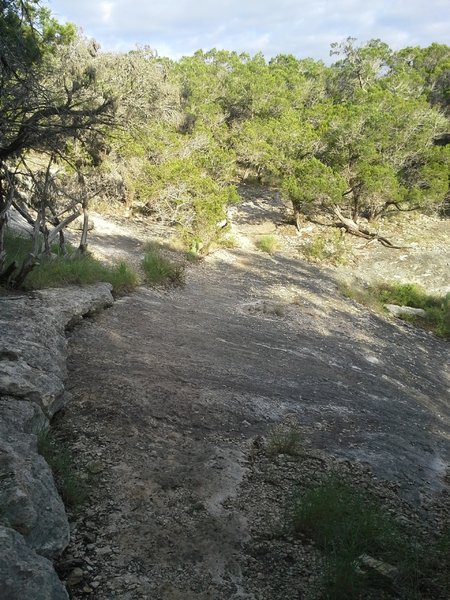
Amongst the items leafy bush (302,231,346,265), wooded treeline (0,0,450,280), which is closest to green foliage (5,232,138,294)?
wooded treeline (0,0,450,280)

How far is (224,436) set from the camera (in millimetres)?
4953

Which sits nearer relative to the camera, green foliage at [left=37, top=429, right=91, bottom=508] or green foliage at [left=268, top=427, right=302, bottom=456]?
green foliage at [left=37, top=429, right=91, bottom=508]

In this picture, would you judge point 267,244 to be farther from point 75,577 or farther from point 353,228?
point 75,577

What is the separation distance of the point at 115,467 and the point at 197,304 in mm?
6887

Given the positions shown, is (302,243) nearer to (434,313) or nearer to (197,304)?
(434,313)

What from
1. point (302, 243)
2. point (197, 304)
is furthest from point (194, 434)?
point (302, 243)

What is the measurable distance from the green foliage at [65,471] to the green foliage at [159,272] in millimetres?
7470

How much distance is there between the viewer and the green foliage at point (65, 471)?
3.35m

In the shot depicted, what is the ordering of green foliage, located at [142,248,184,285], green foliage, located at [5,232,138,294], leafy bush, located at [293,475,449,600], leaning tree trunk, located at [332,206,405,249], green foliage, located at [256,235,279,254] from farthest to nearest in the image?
1. leaning tree trunk, located at [332,206,405,249]
2. green foliage, located at [256,235,279,254]
3. green foliage, located at [142,248,184,285]
4. green foliage, located at [5,232,138,294]
5. leafy bush, located at [293,475,449,600]

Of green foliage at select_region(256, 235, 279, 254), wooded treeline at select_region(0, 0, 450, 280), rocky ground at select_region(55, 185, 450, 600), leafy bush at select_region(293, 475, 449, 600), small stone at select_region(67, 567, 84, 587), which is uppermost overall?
wooded treeline at select_region(0, 0, 450, 280)

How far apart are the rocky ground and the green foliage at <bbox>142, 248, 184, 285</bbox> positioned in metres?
0.70

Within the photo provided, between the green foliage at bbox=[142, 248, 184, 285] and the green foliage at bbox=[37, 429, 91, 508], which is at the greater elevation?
the green foliage at bbox=[142, 248, 184, 285]

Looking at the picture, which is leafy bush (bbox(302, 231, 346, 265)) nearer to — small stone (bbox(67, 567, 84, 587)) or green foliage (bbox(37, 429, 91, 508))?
green foliage (bbox(37, 429, 91, 508))

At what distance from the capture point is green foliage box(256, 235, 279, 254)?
19.6 metres
